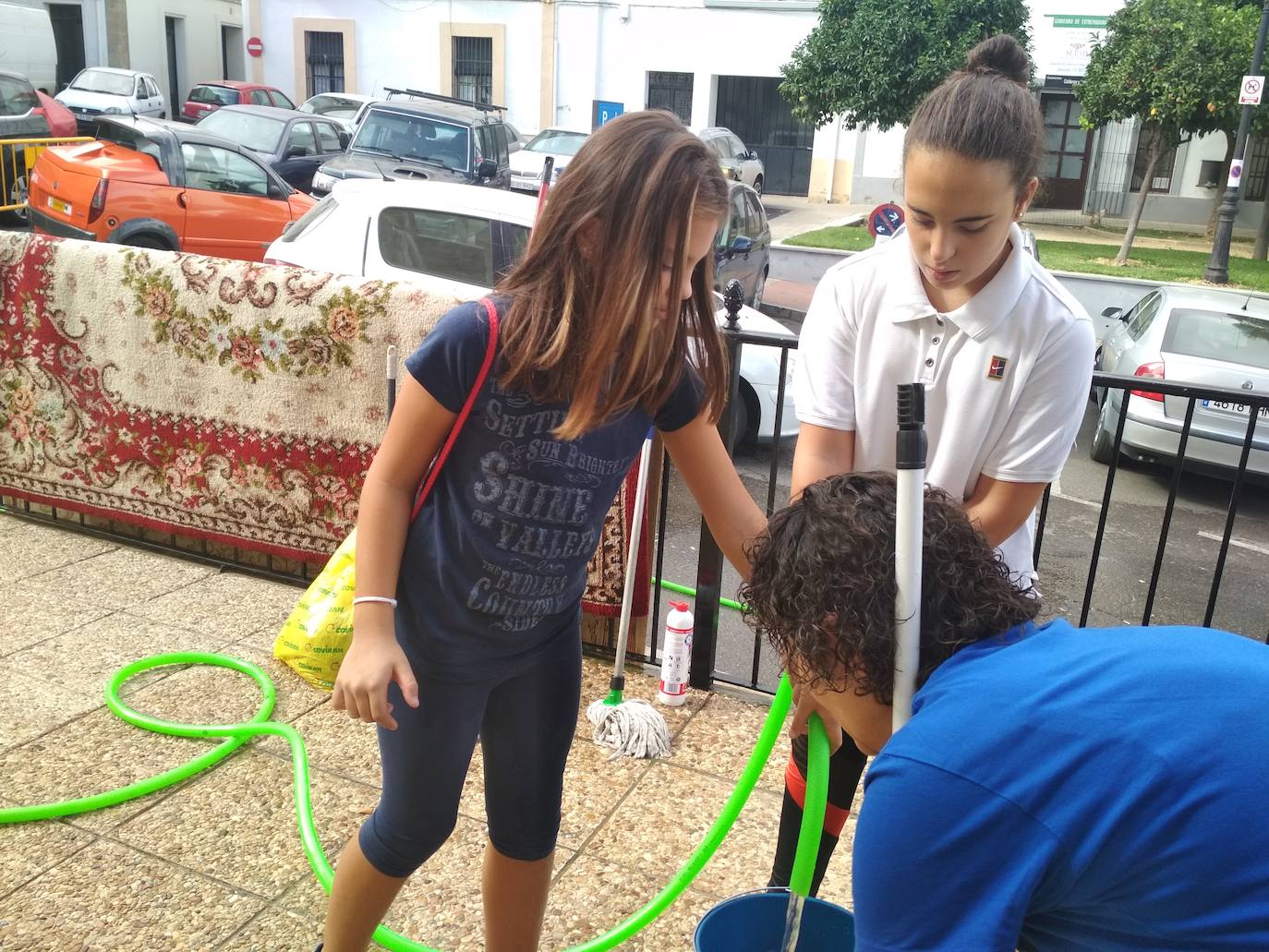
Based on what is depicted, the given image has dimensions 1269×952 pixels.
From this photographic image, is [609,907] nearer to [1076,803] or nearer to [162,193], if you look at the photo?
[1076,803]

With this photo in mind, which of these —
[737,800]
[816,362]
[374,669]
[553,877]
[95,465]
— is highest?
[816,362]

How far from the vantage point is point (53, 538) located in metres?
4.82

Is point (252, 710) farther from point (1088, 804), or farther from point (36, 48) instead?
point (36, 48)

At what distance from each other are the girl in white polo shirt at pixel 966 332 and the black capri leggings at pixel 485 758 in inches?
18.2

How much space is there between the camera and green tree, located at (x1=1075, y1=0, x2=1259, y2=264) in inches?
707

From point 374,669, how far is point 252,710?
→ 199cm

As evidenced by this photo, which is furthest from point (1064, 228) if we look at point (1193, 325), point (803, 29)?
point (1193, 325)

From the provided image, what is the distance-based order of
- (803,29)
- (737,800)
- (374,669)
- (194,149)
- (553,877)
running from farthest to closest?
1. (803,29)
2. (194,149)
3. (553,877)
4. (737,800)
5. (374,669)

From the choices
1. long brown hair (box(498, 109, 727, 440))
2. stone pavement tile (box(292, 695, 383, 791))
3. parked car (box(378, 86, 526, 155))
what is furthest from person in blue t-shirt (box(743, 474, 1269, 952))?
parked car (box(378, 86, 526, 155))

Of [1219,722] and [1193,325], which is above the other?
[1219,722]

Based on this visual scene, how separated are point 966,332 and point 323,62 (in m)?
34.7

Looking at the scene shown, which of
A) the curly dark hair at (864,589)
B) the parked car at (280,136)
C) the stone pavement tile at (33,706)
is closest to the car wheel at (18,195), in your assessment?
the parked car at (280,136)

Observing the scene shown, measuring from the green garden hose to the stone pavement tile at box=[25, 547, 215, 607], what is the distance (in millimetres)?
642

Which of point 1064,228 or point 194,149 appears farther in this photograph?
point 1064,228
